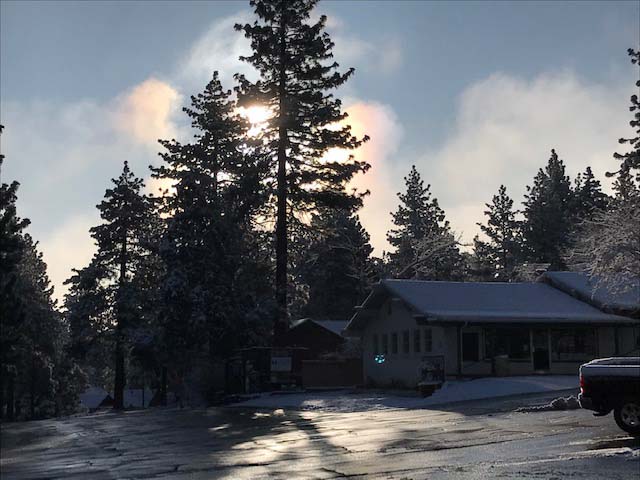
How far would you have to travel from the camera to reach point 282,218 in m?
42.5

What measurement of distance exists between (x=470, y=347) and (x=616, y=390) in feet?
70.4

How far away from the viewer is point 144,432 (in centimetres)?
2458

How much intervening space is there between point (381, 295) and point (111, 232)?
24245mm

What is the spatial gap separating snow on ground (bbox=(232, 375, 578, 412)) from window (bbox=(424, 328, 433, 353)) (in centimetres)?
327

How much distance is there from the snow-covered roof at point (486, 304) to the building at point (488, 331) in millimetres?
43

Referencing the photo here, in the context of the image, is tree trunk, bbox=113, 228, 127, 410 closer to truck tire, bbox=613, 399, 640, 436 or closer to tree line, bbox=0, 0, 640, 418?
tree line, bbox=0, 0, 640, 418

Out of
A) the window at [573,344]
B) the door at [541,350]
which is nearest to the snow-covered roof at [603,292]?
the window at [573,344]

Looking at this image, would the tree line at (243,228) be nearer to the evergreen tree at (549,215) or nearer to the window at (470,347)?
the window at (470,347)

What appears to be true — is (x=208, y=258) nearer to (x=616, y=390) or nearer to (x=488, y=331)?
(x=488, y=331)

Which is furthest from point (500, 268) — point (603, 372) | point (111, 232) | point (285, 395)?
point (603, 372)

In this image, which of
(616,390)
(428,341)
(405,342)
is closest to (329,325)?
(405,342)

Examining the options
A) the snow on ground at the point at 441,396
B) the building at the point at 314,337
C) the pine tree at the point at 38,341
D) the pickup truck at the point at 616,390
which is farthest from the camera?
the pine tree at the point at 38,341

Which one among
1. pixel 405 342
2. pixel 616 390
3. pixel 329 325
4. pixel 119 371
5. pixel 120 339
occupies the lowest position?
pixel 119 371

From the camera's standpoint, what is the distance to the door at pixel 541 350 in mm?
36844
